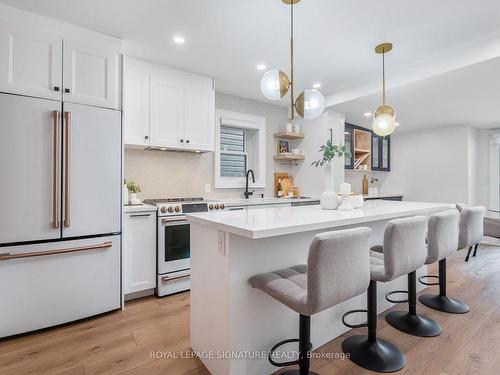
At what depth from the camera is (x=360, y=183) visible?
6211 mm

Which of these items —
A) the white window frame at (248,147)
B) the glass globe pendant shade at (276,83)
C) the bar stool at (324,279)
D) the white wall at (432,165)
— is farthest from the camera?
the white wall at (432,165)

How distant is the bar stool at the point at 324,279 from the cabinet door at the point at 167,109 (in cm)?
223

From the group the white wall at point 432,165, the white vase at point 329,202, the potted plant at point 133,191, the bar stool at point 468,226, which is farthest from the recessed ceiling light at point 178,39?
the white wall at point 432,165

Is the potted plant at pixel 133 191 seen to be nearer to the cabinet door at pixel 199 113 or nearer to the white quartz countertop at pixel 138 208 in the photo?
the white quartz countertop at pixel 138 208

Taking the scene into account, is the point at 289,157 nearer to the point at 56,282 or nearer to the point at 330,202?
the point at 330,202

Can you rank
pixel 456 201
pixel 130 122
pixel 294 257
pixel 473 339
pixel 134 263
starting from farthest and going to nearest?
pixel 456 201 < pixel 130 122 < pixel 134 263 < pixel 473 339 < pixel 294 257

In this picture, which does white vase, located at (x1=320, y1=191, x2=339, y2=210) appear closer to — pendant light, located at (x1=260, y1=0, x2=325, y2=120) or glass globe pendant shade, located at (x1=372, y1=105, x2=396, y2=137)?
pendant light, located at (x1=260, y1=0, x2=325, y2=120)

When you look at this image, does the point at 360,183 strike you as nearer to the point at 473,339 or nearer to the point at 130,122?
the point at 473,339

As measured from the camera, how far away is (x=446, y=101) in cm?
387

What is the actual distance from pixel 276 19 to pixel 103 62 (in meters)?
1.60

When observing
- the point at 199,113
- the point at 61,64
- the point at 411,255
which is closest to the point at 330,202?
the point at 411,255

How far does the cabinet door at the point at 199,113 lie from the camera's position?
3.37 metres

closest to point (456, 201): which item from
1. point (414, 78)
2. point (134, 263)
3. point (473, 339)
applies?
point (414, 78)

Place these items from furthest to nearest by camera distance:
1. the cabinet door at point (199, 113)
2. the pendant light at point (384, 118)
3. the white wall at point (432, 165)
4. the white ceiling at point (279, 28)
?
the white wall at point (432, 165) < the cabinet door at point (199, 113) < the pendant light at point (384, 118) < the white ceiling at point (279, 28)
